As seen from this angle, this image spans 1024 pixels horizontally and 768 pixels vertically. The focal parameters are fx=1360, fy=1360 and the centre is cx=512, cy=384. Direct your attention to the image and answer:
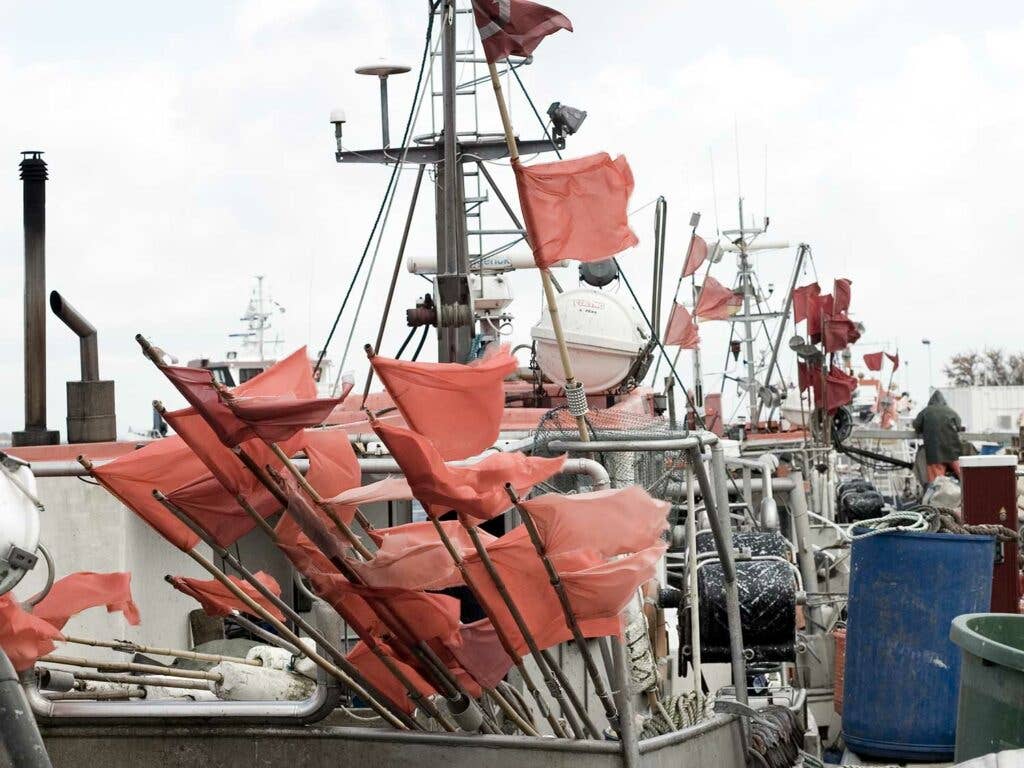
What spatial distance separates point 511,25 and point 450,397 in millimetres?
1994

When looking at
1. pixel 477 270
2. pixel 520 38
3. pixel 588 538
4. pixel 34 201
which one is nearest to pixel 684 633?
pixel 588 538

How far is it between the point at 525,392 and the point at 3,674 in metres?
7.65

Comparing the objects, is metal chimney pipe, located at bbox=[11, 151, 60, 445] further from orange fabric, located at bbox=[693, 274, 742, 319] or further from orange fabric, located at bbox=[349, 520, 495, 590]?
orange fabric, located at bbox=[693, 274, 742, 319]

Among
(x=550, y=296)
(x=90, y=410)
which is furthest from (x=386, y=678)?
(x=90, y=410)

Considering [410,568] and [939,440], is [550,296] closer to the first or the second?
[410,568]

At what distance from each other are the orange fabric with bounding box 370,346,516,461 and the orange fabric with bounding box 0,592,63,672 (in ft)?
5.20

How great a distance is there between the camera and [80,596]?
5.21 metres

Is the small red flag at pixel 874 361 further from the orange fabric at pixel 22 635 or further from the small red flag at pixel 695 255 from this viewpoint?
the orange fabric at pixel 22 635

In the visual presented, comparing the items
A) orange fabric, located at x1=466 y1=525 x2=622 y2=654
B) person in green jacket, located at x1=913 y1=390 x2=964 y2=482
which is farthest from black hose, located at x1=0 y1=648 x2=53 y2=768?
person in green jacket, located at x1=913 y1=390 x2=964 y2=482

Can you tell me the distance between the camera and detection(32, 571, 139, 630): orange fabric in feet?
16.9

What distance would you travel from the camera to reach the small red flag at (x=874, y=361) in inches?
1464

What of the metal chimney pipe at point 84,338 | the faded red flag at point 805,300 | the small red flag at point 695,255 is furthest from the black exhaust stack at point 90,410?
the faded red flag at point 805,300

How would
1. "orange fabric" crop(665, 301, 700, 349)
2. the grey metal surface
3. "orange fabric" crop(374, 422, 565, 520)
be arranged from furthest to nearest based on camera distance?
"orange fabric" crop(665, 301, 700, 349)
the grey metal surface
"orange fabric" crop(374, 422, 565, 520)

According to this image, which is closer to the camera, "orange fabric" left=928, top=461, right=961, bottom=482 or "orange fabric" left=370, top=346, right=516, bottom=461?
"orange fabric" left=370, top=346, right=516, bottom=461
